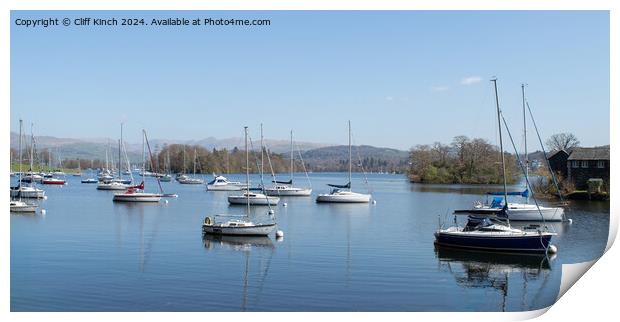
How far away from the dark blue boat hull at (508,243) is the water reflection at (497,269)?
19 centimetres

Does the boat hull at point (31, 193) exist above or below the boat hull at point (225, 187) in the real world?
above

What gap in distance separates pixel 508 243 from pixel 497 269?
2.31m

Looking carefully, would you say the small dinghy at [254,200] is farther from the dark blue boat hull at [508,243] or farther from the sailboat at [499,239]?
the dark blue boat hull at [508,243]

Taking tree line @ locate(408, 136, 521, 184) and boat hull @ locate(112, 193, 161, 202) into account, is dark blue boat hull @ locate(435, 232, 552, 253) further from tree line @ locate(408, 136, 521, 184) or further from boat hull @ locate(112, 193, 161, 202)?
tree line @ locate(408, 136, 521, 184)

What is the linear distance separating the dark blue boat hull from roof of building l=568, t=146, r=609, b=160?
78.5 feet

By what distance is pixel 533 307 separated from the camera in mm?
14547

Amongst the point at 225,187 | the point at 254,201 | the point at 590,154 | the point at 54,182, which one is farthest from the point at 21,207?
the point at 54,182

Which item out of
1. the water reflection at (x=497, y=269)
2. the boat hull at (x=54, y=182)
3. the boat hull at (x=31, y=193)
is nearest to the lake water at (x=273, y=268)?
the water reflection at (x=497, y=269)

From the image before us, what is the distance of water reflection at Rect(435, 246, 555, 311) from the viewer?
54.1 ft

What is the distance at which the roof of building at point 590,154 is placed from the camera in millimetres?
42388

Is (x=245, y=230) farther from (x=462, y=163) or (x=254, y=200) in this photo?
(x=462, y=163)

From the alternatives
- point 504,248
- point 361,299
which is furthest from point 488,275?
point 361,299
